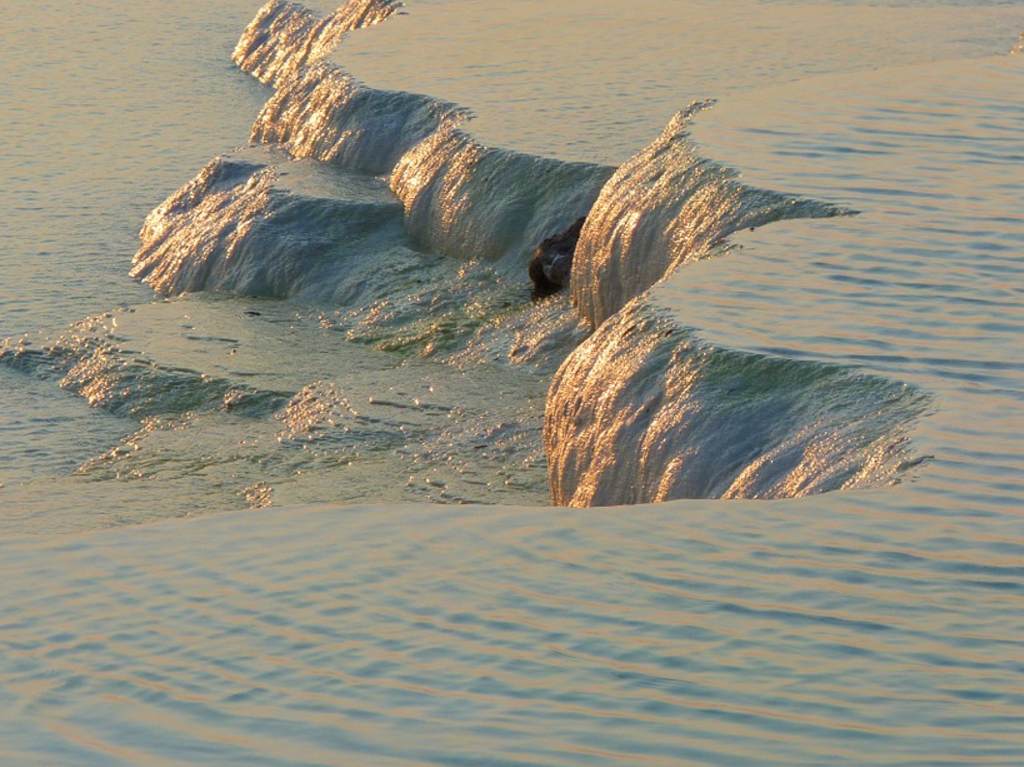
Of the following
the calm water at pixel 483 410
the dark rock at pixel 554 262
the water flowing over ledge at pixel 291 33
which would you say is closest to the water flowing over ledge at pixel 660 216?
the calm water at pixel 483 410

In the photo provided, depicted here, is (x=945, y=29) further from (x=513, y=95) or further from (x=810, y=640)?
(x=810, y=640)

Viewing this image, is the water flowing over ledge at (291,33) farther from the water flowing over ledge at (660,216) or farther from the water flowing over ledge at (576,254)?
the water flowing over ledge at (660,216)

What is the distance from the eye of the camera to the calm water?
16.7 feet

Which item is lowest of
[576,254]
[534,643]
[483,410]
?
[483,410]

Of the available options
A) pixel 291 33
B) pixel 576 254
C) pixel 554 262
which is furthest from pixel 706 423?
pixel 291 33

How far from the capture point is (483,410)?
421 inches

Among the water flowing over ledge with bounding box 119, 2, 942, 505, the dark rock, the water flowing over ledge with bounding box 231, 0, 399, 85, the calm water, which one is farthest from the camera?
the water flowing over ledge with bounding box 231, 0, 399, 85

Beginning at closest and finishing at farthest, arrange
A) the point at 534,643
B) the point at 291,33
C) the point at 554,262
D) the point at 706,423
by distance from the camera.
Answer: the point at 534,643 → the point at 706,423 → the point at 554,262 → the point at 291,33

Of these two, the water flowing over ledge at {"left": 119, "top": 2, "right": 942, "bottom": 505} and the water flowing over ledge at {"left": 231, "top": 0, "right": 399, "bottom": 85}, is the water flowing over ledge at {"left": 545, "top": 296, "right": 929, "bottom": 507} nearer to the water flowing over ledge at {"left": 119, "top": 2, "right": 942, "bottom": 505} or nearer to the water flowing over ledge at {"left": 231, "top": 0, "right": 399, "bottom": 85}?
the water flowing over ledge at {"left": 119, "top": 2, "right": 942, "bottom": 505}

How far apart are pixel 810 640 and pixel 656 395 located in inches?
102

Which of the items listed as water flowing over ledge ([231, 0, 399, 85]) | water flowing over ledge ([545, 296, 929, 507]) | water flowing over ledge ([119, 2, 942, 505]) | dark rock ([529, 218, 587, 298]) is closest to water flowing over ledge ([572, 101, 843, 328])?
water flowing over ledge ([119, 2, 942, 505])

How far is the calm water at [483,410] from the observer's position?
509 centimetres

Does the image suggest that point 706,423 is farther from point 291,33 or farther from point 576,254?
point 291,33

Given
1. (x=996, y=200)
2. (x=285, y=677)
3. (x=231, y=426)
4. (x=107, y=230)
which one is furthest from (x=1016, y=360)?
(x=107, y=230)
